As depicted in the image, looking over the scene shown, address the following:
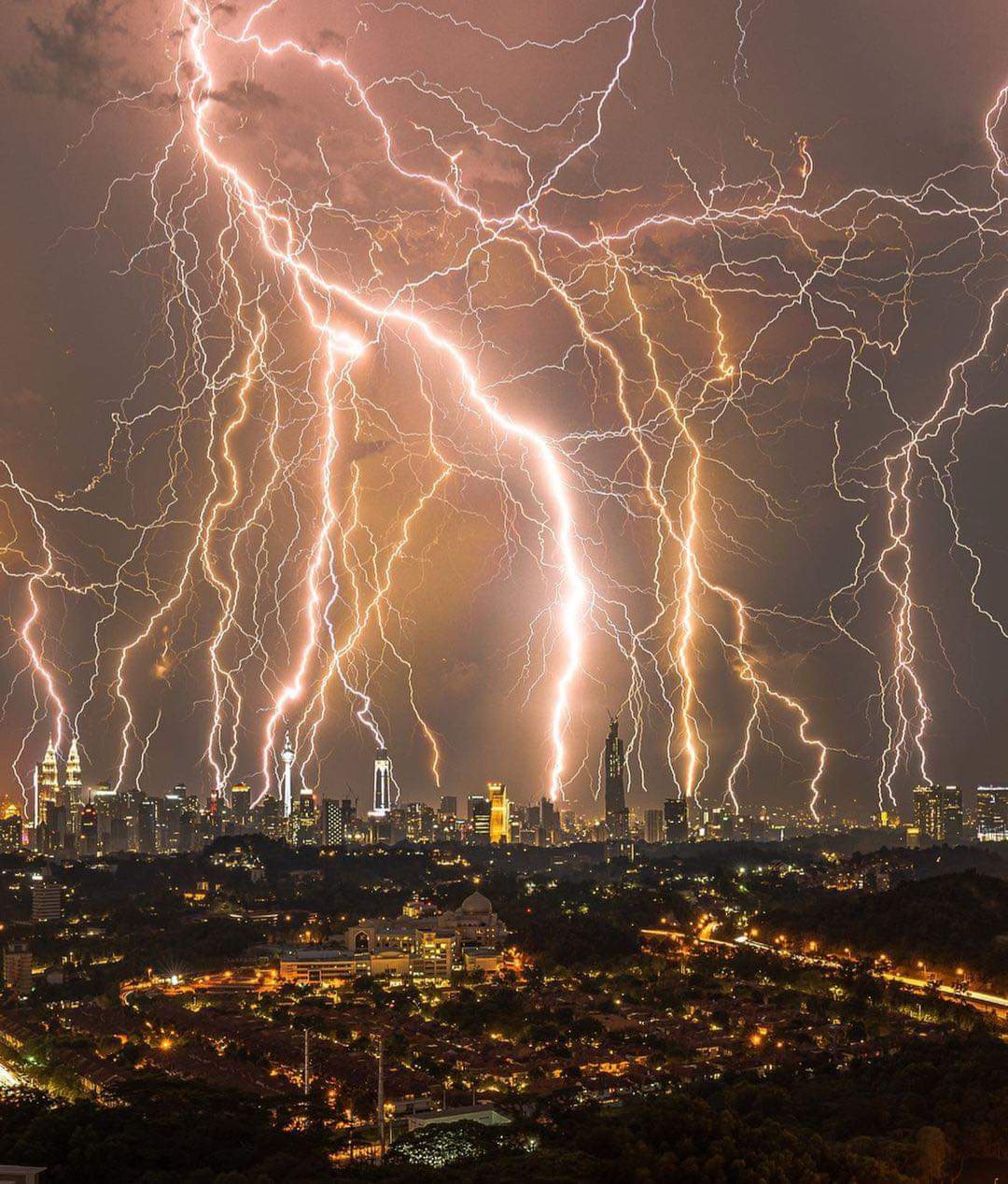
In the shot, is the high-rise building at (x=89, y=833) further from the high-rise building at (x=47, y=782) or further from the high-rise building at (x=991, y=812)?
the high-rise building at (x=991, y=812)

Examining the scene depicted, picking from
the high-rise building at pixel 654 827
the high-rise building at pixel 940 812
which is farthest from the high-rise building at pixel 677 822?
the high-rise building at pixel 940 812

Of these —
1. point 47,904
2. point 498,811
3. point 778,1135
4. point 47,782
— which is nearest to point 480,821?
point 498,811

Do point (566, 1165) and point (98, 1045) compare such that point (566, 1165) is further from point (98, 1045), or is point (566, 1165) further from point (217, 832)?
point (217, 832)

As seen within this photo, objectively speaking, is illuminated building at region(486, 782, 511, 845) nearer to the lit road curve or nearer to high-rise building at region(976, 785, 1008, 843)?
high-rise building at region(976, 785, 1008, 843)

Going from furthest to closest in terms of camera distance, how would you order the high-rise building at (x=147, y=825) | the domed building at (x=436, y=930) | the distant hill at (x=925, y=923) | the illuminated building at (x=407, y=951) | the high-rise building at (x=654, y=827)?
the high-rise building at (x=654, y=827) → the high-rise building at (x=147, y=825) → the domed building at (x=436, y=930) → the illuminated building at (x=407, y=951) → the distant hill at (x=925, y=923)

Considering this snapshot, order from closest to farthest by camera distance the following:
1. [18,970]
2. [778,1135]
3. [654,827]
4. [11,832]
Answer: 1. [778,1135]
2. [18,970]
3. [11,832]
4. [654,827]

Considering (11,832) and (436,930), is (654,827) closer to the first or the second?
(11,832)
